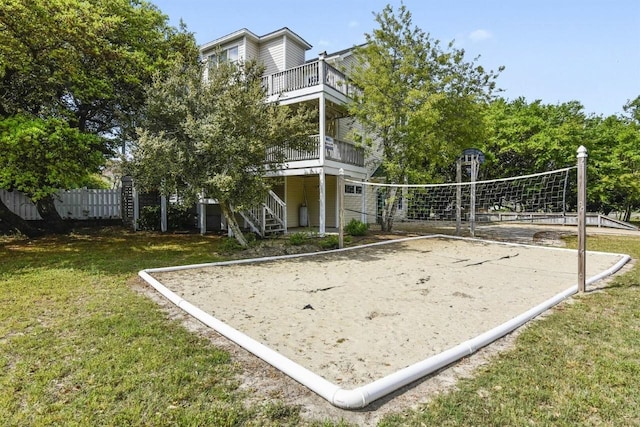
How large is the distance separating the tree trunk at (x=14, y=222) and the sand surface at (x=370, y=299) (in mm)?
9043

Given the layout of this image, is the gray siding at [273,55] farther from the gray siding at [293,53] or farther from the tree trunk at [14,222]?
the tree trunk at [14,222]

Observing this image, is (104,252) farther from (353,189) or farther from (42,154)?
(353,189)

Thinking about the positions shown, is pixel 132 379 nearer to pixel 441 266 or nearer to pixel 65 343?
pixel 65 343

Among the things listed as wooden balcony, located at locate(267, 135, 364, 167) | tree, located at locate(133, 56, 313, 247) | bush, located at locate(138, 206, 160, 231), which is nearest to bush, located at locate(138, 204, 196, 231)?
bush, located at locate(138, 206, 160, 231)

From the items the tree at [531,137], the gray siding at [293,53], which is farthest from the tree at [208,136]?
the tree at [531,137]

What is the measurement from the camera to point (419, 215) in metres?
19.9

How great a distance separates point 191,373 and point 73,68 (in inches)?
401

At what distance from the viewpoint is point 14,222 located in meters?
12.0

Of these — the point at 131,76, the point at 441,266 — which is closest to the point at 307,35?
the point at 131,76

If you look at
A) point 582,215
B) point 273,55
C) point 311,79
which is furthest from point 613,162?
point 273,55

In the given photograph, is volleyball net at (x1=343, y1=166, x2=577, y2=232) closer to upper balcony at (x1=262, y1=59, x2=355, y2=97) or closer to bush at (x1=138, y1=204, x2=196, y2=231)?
upper balcony at (x1=262, y1=59, x2=355, y2=97)

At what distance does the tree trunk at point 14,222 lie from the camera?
1182 centimetres

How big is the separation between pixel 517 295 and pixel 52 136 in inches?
415

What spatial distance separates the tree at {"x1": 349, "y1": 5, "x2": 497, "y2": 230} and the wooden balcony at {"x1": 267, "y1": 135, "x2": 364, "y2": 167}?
1284mm
